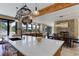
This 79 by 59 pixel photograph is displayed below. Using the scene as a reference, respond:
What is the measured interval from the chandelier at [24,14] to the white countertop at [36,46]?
32 cm

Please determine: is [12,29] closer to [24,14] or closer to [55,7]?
[24,14]

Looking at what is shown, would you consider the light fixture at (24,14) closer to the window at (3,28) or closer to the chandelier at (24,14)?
the chandelier at (24,14)

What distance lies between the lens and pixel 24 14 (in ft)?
6.73

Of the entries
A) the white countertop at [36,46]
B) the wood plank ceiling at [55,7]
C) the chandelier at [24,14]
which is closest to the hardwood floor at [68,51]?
the white countertop at [36,46]

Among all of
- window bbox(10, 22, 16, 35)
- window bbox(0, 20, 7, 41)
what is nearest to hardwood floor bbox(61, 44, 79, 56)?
window bbox(10, 22, 16, 35)

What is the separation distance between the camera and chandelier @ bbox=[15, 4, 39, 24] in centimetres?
193

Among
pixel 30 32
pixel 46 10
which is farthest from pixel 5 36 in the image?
pixel 46 10

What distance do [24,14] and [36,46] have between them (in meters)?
0.63

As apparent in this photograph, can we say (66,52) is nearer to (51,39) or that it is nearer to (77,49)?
(77,49)

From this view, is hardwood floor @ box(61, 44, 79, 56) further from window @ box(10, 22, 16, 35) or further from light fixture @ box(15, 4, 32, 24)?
window @ box(10, 22, 16, 35)

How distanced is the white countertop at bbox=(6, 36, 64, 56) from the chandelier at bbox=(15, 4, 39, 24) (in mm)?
316

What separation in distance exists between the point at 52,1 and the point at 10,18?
761 millimetres

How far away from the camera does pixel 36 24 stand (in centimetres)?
192

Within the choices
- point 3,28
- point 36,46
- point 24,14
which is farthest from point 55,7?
point 3,28
